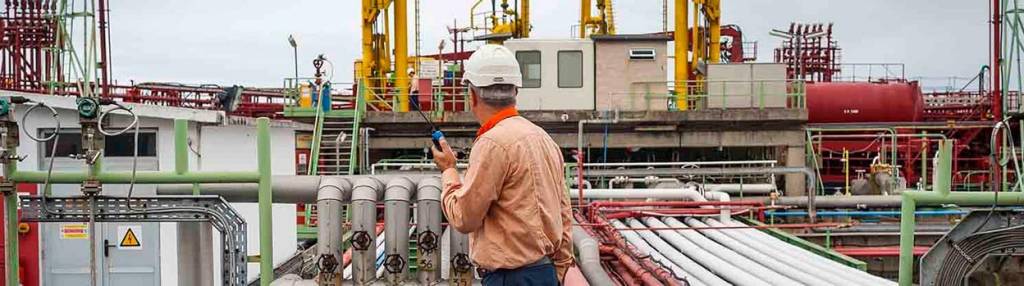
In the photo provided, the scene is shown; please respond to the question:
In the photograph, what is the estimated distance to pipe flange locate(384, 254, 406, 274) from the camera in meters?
5.69

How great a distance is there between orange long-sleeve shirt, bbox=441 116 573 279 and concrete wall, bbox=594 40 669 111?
1520cm

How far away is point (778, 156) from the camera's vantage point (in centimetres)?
1767

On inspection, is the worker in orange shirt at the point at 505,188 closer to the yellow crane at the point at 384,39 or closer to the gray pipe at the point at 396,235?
the gray pipe at the point at 396,235

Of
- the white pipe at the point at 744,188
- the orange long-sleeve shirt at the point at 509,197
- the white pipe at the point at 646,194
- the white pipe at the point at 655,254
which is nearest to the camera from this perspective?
the orange long-sleeve shirt at the point at 509,197

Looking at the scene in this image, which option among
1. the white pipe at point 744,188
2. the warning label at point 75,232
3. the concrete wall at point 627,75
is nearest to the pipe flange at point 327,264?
the warning label at point 75,232

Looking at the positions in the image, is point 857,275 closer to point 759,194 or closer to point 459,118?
point 759,194

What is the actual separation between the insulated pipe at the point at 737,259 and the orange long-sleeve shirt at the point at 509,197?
145 inches

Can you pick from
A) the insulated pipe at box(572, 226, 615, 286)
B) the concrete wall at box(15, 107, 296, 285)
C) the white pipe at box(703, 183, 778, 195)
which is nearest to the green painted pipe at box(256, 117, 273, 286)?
the insulated pipe at box(572, 226, 615, 286)

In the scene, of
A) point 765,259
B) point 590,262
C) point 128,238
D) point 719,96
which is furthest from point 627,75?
point 590,262

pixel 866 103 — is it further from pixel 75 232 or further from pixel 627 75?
pixel 75 232

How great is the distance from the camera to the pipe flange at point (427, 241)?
566 centimetres

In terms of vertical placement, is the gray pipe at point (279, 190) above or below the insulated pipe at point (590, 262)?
above

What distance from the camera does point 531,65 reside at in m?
18.6

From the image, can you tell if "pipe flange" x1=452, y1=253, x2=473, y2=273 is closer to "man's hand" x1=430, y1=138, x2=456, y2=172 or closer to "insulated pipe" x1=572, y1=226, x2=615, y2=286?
"insulated pipe" x1=572, y1=226, x2=615, y2=286
